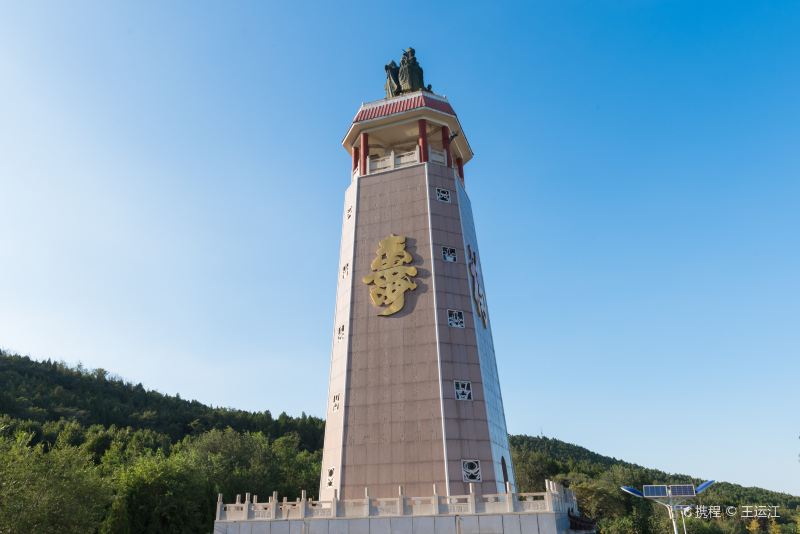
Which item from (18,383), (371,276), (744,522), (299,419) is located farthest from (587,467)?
(18,383)

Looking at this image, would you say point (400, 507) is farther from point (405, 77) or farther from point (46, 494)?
point (405, 77)

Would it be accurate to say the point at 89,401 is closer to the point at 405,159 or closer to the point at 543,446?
the point at 405,159

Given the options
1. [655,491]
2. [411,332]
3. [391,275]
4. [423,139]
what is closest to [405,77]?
[423,139]

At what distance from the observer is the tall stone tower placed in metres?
16.7

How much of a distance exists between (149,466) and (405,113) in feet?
65.8

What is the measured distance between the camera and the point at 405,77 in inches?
974

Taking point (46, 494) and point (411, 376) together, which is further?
point (46, 494)

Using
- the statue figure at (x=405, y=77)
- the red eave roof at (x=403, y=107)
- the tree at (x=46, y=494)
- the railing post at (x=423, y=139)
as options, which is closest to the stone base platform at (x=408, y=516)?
the tree at (x=46, y=494)

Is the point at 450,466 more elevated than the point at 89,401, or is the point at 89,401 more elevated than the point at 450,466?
the point at 89,401

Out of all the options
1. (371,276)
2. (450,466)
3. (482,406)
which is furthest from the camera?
(371,276)

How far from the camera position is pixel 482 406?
17453 millimetres

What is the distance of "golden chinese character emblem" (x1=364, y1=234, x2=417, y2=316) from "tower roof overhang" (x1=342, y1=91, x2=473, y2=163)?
5375 mm

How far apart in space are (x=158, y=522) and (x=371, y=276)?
15606 mm

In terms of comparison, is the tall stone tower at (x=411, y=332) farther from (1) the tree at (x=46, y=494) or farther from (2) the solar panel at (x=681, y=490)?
(1) the tree at (x=46, y=494)
